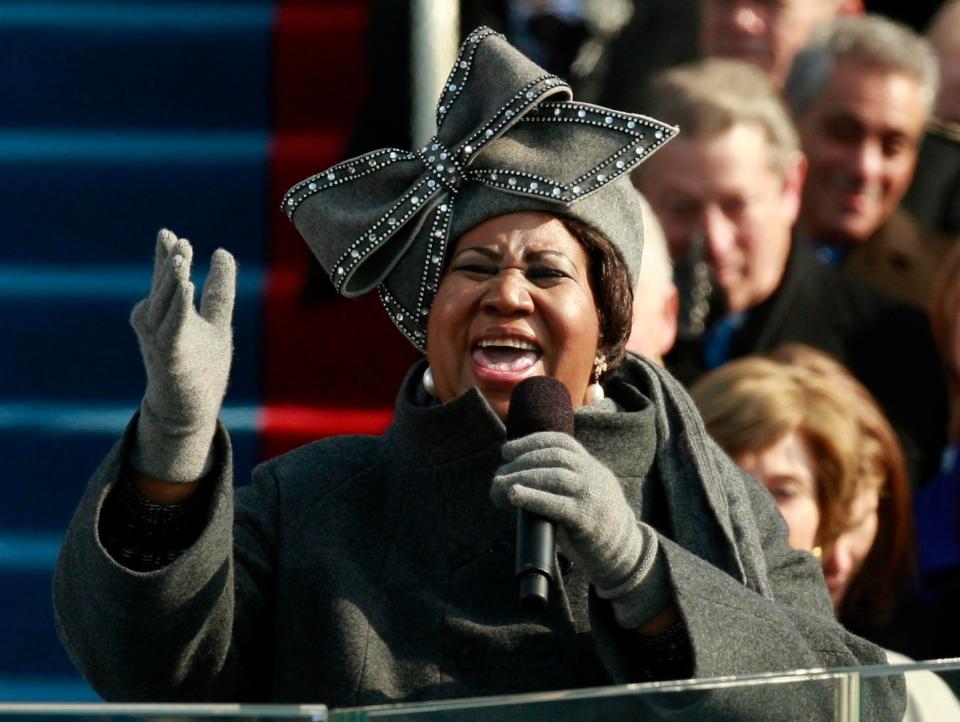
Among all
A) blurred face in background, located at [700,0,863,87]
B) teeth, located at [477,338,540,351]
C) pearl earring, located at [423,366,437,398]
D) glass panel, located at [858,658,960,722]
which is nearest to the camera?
glass panel, located at [858,658,960,722]

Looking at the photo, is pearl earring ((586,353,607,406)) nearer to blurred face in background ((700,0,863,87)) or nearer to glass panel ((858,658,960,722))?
glass panel ((858,658,960,722))

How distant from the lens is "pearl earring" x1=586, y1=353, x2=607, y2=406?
112 inches

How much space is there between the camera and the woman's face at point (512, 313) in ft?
8.93

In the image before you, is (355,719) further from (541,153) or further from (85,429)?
(85,429)

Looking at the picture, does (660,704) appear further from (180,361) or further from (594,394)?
(594,394)

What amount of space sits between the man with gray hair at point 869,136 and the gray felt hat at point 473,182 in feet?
6.15

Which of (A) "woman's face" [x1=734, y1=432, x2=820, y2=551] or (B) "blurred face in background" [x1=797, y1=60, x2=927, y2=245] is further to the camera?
(B) "blurred face in background" [x1=797, y1=60, x2=927, y2=245]

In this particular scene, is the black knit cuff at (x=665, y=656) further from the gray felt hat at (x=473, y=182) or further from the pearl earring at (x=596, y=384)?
the gray felt hat at (x=473, y=182)

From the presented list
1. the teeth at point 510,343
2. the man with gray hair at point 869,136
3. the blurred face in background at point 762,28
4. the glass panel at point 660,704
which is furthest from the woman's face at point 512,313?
the blurred face in background at point 762,28

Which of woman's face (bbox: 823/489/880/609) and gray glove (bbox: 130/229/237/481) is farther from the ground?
gray glove (bbox: 130/229/237/481)

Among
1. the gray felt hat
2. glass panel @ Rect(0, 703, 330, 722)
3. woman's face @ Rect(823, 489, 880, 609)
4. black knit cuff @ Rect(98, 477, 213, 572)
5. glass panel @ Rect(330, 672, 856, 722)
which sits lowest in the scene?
woman's face @ Rect(823, 489, 880, 609)

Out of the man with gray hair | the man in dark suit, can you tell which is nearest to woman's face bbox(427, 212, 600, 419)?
the man in dark suit

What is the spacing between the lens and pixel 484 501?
2.76 metres

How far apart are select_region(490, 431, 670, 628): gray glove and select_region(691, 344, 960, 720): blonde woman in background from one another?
132 cm
